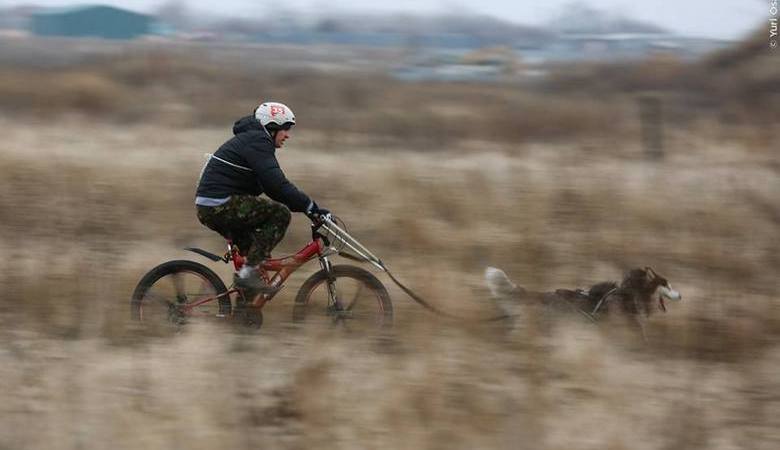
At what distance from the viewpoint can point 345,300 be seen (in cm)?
706

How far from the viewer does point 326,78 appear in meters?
29.9

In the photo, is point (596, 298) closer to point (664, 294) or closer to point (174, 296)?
point (664, 294)

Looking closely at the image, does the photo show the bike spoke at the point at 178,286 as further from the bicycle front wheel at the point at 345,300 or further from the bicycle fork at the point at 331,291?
the bicycle fork at the point at 331,291

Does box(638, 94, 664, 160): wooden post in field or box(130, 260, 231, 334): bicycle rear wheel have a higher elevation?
box(638, 94, 664, 160): wooden post in field

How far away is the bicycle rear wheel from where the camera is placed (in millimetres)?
6980

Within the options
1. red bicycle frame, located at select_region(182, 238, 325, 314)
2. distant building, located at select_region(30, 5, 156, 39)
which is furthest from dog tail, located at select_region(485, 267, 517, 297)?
distant building, located at select_region(30, 5, 156, 39)

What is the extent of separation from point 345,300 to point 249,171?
3.50ft

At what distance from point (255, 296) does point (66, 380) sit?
1623mm

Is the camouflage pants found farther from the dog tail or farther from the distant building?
the distant building

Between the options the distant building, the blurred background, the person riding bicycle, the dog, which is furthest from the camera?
the distant building

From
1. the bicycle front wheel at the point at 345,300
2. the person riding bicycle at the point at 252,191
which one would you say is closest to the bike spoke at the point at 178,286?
the person riding bicycle at the point at 252,191

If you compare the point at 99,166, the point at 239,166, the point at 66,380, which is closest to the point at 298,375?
the point at 66,380

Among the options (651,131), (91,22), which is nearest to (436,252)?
(651,131)

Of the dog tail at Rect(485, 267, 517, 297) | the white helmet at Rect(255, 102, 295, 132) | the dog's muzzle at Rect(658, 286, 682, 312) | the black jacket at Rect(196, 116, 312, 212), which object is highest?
the white helmet at Rect(255, 102, 295, 132)
